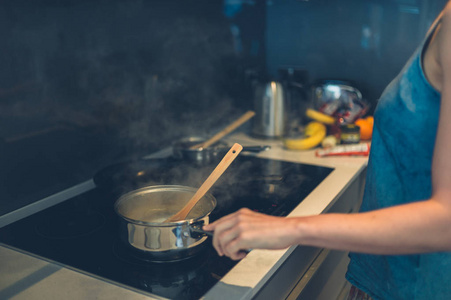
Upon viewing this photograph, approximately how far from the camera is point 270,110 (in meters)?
1.74

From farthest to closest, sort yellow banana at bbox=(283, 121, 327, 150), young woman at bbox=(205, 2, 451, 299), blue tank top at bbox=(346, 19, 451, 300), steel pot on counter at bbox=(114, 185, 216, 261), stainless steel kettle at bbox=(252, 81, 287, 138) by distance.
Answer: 1. stainless steel kettle at bbox=(252, 81, 287, 138)
2. yellow banana at bbox=(283, 121, 327, 150)
3. steel pot on counter at bbox=(114, 185, 216, 261)
4. blue tank top at bbox=(346, 19, 451, 300)
5. young woman at bbox=(205, 2, 451, 299)

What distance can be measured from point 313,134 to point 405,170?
890 mm

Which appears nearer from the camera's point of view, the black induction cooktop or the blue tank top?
the blue tank top

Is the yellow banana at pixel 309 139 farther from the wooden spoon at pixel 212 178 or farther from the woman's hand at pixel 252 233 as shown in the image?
the woman's hand at pixel 252 233

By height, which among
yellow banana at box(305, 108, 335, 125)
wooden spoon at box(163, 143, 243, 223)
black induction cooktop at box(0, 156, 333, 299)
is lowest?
black induction cooktop at box(0, 156, 333, 299)

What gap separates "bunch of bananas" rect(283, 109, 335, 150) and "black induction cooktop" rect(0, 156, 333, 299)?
0.53 ft

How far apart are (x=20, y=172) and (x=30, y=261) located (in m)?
0.31

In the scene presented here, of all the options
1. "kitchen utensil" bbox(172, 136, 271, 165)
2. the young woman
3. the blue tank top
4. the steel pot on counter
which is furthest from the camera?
"kitchen utensil" bbox(172, 136, 271, 165)

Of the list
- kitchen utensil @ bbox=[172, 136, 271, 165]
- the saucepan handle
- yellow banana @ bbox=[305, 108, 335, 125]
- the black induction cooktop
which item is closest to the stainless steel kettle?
yellow banana @ bbox=[305, 108, 335, 125]

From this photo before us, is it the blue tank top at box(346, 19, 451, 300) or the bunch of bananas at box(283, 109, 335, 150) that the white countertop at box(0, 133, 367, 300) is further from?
the bunch of bananas at box(283, 109, 335, 150)

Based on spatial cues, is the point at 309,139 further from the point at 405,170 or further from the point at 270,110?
the point at 405,170

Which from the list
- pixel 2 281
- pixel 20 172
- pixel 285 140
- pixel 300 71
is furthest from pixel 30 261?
pixel 300 71

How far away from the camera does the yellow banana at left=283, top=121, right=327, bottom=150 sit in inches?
63.4

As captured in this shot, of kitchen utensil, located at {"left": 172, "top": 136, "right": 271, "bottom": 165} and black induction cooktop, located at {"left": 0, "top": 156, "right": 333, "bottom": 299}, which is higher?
kitchen utensil, located at {"left": 172, "top": 136, "right": 271, "bottom": 165}
